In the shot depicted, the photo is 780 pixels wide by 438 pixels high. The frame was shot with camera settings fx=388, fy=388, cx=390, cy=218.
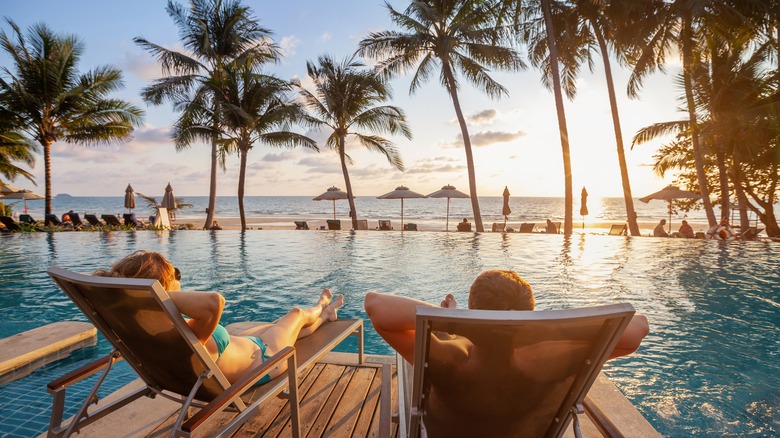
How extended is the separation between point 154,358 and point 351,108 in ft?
60.3

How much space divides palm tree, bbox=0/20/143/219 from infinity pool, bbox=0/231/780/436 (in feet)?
20.6

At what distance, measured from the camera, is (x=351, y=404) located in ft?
8.01

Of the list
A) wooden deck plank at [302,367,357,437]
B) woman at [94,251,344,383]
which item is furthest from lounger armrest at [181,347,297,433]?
wooden deck plank at [302,367,357,437]

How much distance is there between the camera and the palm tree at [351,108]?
19.0 m

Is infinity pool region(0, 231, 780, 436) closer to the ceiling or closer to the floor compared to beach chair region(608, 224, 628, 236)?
closer to the floor

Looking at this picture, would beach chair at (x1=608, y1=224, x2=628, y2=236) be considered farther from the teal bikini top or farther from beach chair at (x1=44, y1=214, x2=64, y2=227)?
beach chair at (x1=44, y1=214, x2=64, y2=227)

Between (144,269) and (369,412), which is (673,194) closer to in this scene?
(369,412)

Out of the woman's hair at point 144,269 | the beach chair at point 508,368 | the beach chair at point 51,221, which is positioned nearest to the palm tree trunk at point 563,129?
the beach chair at point 508,368

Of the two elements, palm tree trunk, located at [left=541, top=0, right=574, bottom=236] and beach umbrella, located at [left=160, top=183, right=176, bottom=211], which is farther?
beach umbrella, located at [left=160, top=183, right=176, bottom=211]

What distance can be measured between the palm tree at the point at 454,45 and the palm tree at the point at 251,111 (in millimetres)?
4534

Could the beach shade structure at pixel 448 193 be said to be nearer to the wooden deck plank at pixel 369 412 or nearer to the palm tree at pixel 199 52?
the palm tree at pixel 199 52

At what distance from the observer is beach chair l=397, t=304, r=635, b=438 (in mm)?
1072

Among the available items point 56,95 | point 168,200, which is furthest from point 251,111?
point 56,95

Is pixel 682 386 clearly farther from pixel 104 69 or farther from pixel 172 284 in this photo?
pixel 104 69
